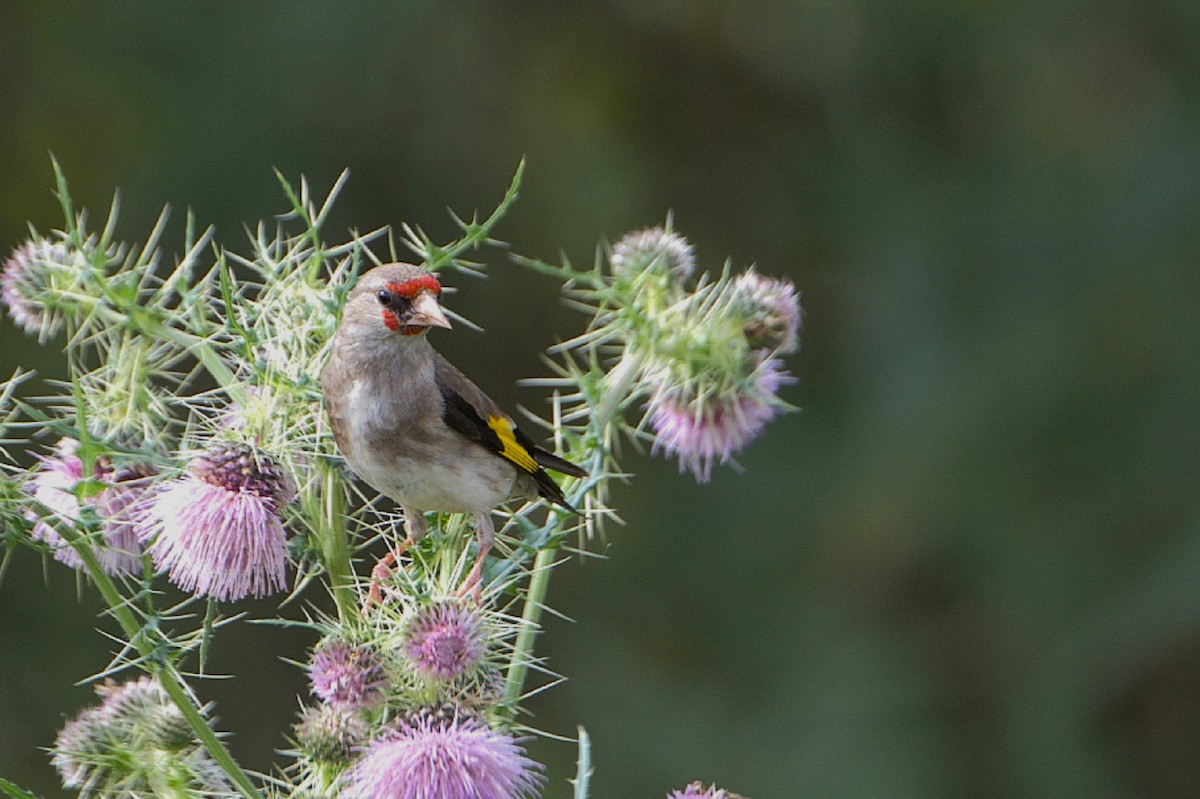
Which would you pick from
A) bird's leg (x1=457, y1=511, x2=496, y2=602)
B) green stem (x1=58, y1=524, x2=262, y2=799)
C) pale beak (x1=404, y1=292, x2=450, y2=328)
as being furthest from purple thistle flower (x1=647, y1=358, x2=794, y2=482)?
green stem (x1=58, y1=524, x2=262, y2=799)

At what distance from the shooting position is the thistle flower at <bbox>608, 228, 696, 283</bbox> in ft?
11.0

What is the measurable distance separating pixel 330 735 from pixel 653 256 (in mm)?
1339

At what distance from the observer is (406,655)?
8.23 feet

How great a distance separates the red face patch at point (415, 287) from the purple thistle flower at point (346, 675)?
784mm

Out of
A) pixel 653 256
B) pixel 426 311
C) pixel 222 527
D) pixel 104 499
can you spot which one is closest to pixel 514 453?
pixel 426 311

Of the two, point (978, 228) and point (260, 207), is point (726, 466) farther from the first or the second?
point (260, 207)

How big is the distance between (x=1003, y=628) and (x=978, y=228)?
212 cm

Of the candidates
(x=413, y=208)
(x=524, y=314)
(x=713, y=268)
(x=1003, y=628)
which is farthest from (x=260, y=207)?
(x=1003, y=628)

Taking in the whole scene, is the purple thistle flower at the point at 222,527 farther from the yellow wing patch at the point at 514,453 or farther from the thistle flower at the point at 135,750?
the yellow wing patch at the point at 514,453

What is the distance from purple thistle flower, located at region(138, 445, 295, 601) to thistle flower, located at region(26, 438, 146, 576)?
0.04 meters

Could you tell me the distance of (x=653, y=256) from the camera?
338cm

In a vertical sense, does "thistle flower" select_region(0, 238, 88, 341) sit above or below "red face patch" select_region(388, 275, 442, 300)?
below

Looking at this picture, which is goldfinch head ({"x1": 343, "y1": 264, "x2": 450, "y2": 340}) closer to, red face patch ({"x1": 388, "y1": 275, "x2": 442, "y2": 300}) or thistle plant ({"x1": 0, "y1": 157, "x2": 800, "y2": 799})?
red face patch ({"x1": 388, "y1": 275, "x2": 442, "y2": 300})

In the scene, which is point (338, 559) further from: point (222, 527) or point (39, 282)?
point (39, 282)
